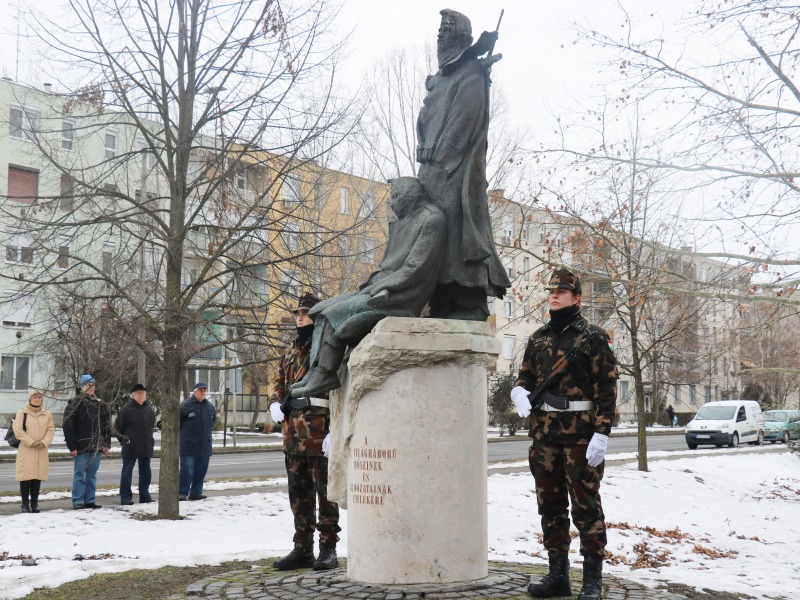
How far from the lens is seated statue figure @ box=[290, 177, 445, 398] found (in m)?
6.35

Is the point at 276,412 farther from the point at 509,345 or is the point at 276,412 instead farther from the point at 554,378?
the point at 509,345

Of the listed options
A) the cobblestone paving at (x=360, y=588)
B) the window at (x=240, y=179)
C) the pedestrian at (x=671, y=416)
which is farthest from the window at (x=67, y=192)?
the pedestrian at (x=671, y=416)

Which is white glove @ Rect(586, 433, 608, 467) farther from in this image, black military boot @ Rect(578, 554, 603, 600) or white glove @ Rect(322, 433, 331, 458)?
white glove @ Rect(322, 433, 331, 458)

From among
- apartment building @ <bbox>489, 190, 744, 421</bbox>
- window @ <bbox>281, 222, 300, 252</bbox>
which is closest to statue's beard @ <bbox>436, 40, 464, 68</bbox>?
apartment building @ <bbox>489, 190, 744, 421</bbox>

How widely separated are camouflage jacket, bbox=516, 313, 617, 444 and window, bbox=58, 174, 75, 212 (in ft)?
22.8

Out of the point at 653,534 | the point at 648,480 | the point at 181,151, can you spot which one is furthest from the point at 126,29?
the point at 648,480

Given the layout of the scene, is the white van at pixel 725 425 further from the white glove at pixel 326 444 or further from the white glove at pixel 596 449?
the white glove at pixel 596 449

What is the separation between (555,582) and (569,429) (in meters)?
1.01

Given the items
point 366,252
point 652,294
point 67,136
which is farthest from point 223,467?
point 652,294

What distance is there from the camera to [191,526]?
11.2 m

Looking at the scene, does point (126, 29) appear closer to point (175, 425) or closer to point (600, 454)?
point (175, 425)

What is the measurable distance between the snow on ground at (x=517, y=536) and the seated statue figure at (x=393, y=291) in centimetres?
275

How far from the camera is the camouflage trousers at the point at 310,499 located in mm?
7266

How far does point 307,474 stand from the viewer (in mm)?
7488
